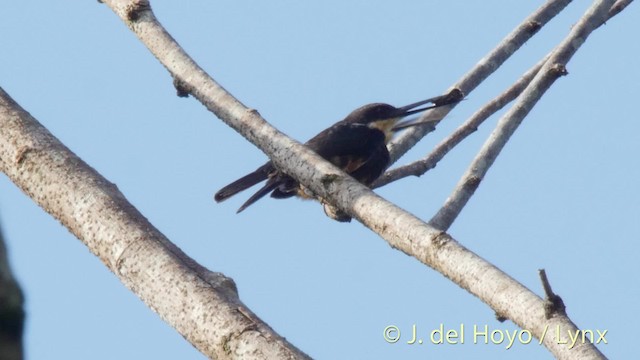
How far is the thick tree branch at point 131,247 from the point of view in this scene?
166 centimetres

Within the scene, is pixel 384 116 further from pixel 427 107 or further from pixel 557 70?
pixel 557 70

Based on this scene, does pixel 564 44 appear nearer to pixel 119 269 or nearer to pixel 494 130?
pixel 494 130

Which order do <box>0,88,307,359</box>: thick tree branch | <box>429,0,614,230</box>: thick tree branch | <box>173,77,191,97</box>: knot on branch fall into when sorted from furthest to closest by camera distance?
<box>429,0,614,230</box>: thick tree branch
<box>173,77,191,97</box>: knot on branch
<box>0,88,307,359</box>: thick tree branch

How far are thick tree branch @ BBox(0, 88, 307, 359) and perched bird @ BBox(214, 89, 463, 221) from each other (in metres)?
3.82

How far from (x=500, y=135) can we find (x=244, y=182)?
10.1 feet

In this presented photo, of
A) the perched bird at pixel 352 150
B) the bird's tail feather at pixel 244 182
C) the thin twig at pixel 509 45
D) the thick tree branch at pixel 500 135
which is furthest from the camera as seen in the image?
the perched bird at pixel 352 150

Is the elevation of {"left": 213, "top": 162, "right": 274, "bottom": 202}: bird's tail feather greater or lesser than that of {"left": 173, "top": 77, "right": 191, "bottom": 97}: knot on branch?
greater

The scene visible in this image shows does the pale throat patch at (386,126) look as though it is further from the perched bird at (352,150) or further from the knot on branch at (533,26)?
the knot on branch at (533,26)

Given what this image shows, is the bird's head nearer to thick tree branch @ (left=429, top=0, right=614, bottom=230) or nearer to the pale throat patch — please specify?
the pale throat patch

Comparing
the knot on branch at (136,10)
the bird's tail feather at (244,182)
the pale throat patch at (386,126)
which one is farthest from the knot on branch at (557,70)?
the pale throat patch at (386,126)

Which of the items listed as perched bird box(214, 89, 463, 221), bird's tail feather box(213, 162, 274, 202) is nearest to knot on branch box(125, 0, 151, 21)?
perched bird box(214, 89, 463, 221)

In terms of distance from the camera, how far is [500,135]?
3770 millimetres

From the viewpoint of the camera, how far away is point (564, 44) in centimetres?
392

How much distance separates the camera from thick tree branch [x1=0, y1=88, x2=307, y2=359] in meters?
1.66
